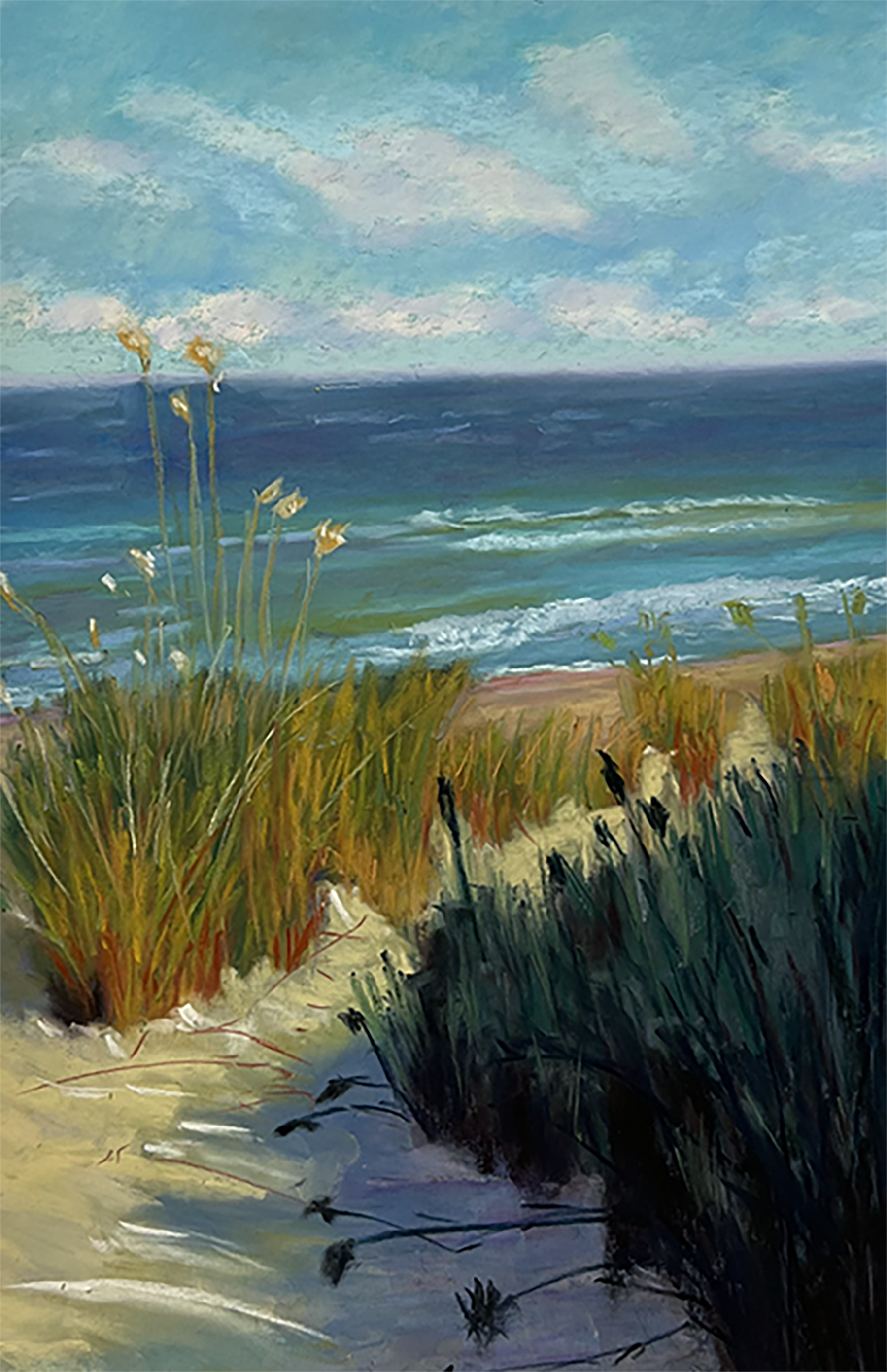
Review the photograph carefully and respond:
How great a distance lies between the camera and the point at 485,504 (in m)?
7.13

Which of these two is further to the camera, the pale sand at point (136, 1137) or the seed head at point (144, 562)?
the seed head at point (144, 562)

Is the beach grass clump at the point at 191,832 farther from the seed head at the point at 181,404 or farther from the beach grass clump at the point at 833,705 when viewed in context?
the beach grass clump at the point at 833,705

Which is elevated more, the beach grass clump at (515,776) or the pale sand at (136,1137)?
the beach grass clump at (515,776)

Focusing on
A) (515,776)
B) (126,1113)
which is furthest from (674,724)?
(126,1113)

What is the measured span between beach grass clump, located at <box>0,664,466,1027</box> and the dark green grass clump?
2.00 ft

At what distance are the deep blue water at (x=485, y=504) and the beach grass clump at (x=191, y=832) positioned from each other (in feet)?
5.23

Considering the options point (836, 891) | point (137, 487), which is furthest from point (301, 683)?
point (137, 487)

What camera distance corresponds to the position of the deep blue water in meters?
5.02

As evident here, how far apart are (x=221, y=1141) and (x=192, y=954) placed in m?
0.52

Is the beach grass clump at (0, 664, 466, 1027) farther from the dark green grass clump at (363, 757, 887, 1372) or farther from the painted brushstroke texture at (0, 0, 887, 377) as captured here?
the painted brushstroke texture at (0, 0, 887, 377)

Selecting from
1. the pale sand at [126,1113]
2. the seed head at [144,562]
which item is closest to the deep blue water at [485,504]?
the seed head at [144,562]

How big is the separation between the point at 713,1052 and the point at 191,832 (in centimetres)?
135

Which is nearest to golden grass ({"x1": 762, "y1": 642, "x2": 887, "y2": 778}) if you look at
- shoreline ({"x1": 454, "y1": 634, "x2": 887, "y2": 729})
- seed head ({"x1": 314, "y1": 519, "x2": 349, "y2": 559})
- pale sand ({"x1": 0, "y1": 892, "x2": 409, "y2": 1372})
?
shoreline ({"x1": 454, "y1": 634, "x2": 887, "y2": 729})

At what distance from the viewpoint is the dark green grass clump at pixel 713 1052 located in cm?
110
